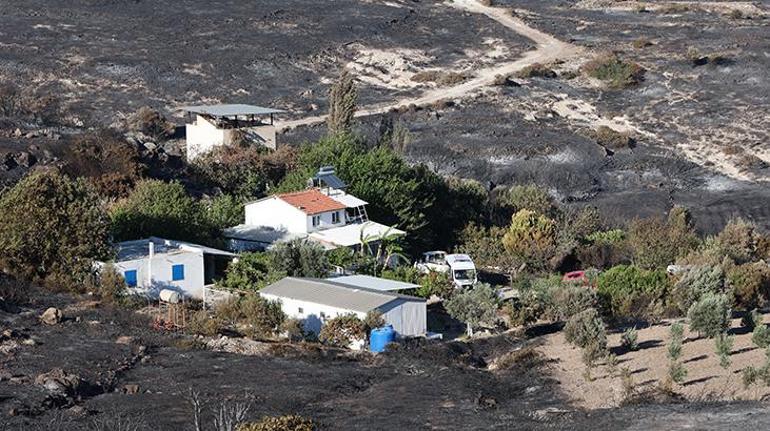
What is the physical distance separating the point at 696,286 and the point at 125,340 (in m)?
16.3

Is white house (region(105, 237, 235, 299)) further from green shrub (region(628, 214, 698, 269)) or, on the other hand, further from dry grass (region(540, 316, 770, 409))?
green shrub (region(628, 214, 698, 269))

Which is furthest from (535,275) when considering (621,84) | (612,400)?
(621,84)

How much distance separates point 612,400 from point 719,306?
6.87 metres

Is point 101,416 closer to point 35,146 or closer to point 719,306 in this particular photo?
point 719,306

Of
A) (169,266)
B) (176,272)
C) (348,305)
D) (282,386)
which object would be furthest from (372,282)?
(282,386)

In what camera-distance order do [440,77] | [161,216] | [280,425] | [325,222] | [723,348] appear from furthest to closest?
[440,77] → [325,222] → [161,216] → [723,348] → [280,425]

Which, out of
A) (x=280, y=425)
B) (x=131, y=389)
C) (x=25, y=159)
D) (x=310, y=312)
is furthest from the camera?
(x=25, y=159)

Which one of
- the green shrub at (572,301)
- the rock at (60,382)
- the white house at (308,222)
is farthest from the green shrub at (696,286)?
the rock at (60,382)

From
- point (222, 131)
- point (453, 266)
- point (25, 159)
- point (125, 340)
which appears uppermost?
point (222, 131)

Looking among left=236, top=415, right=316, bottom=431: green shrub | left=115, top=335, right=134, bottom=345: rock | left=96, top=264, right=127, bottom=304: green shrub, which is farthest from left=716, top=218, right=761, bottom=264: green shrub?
left=236, top=415, right=316, bottom=431: green shrub

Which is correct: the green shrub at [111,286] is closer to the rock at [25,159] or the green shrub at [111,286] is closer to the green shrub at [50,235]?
the green shrub at [50,235]

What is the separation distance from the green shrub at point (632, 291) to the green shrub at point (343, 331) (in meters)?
7.73

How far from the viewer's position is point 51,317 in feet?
135

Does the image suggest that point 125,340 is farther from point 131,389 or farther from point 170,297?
point 131,389
